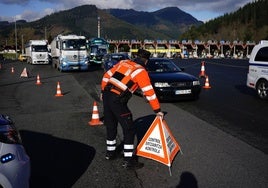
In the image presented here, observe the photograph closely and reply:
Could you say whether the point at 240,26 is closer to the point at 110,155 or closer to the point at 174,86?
the point at 174,86

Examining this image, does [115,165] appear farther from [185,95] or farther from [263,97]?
[263,97]

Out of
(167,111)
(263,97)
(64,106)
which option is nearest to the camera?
(167,111)

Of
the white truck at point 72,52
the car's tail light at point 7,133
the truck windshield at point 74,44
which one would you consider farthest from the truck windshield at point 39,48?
the car's tail light at point 7,133

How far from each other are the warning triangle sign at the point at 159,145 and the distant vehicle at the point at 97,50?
32.9 meters

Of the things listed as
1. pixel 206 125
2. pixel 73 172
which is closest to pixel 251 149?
pixel 206 125

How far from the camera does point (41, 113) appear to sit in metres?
10.6

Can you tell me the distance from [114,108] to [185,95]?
6837mm

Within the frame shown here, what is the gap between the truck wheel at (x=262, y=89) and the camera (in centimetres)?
1267

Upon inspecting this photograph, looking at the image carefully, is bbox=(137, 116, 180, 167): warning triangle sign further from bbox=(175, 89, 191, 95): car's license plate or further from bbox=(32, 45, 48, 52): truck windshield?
bbox=(32, 45, 48, 52): truck windshield

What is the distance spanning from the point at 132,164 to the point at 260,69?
28.5 feet

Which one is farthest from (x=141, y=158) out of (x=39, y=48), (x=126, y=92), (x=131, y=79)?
(x=39, y=48)

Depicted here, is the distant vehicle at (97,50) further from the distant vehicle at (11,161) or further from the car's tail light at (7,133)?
the distant vehicle at (11,161)

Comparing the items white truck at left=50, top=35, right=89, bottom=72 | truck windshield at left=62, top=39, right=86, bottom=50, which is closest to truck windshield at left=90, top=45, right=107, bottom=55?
white truck at left=50, top=35, right=89, bottom=72

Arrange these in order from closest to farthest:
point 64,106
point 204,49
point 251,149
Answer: point 251,149 → point 64,106 → point 204,49
